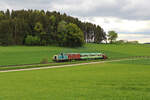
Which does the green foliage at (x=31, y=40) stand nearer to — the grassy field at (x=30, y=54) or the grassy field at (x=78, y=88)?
the grassy field at (x=30, y=54)

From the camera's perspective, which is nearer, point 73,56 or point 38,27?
point 73,56

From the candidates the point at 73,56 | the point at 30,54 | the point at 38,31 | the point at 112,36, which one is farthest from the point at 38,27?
the point at 112,36

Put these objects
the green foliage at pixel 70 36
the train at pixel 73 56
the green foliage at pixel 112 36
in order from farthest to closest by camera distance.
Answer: the green foliage at pixel 112 36 → the green foliage at pixel 70 36 → the train at pixel 73 56

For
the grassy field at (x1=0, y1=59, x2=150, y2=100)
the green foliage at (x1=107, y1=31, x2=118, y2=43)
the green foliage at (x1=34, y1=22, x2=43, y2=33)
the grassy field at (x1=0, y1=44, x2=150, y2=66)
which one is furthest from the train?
the green foliage at (x1=107, y1=31, x2=118, y2=43)

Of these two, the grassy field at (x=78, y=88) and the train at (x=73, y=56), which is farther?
the train at (x=73, y=56)

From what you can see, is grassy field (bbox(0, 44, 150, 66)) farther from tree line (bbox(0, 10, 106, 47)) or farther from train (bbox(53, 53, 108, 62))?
tree line (bbox(0, 10, 106, 47))

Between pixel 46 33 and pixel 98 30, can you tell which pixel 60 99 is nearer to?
pixel 46 33

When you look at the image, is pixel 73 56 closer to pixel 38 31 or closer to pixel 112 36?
pixel 38 31

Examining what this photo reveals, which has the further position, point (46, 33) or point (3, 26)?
point (46, 33)

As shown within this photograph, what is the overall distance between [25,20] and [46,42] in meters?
18.1

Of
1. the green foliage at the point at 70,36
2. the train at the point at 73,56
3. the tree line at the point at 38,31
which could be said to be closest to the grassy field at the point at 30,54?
the train at the point at 73,56

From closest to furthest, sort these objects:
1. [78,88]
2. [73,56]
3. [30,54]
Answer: [78,88]
[73,56]
[30,54]

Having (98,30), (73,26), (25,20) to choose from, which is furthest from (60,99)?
(98,30)

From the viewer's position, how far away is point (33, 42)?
8394 cm
